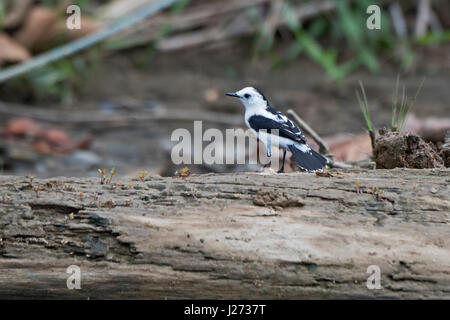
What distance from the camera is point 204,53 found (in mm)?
9578

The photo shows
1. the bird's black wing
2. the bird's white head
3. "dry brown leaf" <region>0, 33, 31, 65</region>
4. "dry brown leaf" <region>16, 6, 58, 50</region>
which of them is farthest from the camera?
"dry brown leaf" <region>16, 6, 58, 50</region>

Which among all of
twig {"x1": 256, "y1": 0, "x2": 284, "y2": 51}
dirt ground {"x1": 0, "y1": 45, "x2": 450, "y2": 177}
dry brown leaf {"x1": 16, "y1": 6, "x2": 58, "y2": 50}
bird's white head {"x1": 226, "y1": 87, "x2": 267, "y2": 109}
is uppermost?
twig {"x1": 256, "y1": 0, "x2": 284, "y2": 51}

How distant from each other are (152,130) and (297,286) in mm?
5235

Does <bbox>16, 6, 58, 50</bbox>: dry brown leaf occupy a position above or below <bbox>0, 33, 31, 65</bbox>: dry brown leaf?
above

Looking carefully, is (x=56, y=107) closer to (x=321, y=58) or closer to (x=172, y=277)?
(x=321, y=58)

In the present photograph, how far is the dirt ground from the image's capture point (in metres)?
7.33

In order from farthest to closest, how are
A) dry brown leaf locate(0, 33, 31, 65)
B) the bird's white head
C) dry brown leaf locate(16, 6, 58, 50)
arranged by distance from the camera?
→ dry brown leaf locate(16, 6, 58, 50), dry brown leaf locate(0, 33, 31, 65), the bird's white head

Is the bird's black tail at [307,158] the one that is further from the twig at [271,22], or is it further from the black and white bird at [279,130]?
the twig at [271,22]

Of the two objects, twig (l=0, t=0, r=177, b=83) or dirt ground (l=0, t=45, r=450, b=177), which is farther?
dirt ground (l=0, t=45, r=450, b=177)

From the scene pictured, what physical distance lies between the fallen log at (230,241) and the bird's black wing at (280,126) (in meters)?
0.61

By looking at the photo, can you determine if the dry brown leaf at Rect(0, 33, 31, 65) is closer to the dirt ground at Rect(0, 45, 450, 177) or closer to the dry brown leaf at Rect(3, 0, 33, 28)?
the dry brown leaf at Rect(3, 0, 33, 28)

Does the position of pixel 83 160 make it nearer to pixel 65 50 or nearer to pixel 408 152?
pixel 65 50

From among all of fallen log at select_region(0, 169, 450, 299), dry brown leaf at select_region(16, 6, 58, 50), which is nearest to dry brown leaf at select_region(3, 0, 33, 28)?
dry brown leaf at select_region(16, 6, 58, 50)

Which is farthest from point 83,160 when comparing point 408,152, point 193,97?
point 408,152
